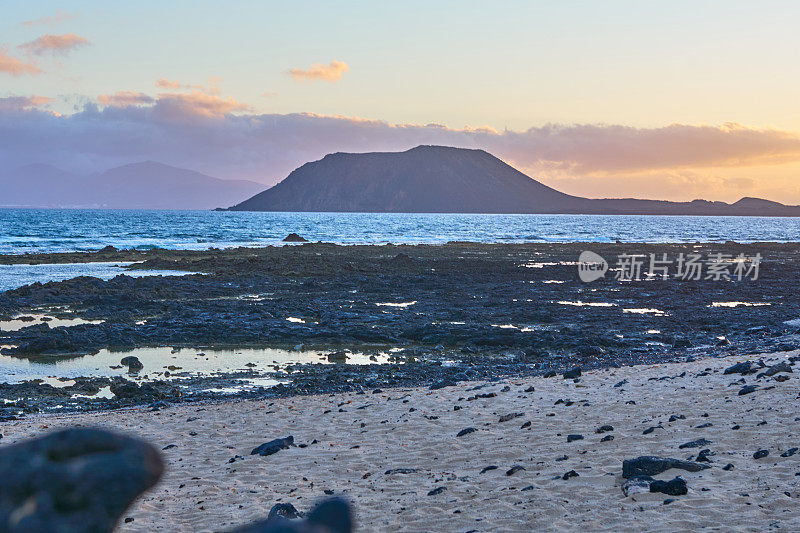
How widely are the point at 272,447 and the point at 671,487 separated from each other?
5410 millimetres

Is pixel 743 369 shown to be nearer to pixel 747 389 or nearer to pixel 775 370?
pixel 775 370

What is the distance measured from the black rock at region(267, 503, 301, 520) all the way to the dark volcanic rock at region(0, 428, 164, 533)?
16.3ft

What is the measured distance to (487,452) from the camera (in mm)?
9609

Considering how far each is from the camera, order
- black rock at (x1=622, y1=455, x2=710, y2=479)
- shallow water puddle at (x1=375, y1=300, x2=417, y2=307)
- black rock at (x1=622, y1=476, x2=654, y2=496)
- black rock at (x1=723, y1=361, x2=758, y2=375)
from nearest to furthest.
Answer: black rock at (x1=622, y1=476, x2=654, y2=496)
black rock at (x1=622, y1=455, x2=710, y2=479)
black rock at (x1=723, y1=361, x2=758, y2=375)
shallow water puddle at (x1=375, y1=300, x2=417, y2=307)

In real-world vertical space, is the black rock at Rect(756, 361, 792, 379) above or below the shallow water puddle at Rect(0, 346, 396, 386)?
above

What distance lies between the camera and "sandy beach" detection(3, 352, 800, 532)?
284 inches

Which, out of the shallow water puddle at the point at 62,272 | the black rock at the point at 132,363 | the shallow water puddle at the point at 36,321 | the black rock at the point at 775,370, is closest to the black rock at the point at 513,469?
the black rock at the point at 775,370

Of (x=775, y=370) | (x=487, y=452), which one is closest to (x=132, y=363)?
(x=487, y=452)

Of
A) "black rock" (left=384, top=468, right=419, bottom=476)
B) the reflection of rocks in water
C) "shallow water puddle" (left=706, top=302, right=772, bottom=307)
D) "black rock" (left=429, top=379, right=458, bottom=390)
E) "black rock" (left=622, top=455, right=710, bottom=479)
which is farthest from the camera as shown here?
"shallow water puddle" (left=706, top=302, right=772, bottom=307)

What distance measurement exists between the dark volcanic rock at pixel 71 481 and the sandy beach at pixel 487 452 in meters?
5.03

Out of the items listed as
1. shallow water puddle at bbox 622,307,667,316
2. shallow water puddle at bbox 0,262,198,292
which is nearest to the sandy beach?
shallow water puddle at bbox 622,307,667,316

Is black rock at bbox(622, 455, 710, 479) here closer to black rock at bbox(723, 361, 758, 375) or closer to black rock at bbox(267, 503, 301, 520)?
black rock at bbox(267, 503, 301, 520)

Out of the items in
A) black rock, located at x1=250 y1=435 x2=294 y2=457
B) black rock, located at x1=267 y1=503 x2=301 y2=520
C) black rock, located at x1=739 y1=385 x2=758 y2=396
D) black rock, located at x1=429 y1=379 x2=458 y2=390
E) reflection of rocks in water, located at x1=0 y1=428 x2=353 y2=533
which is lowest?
black rock, located at x1=250 y1=435 x2=294 y2=457

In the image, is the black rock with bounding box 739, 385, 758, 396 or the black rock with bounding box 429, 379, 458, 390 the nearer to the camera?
the black rock with bounding box 739, 385, 758, 396
